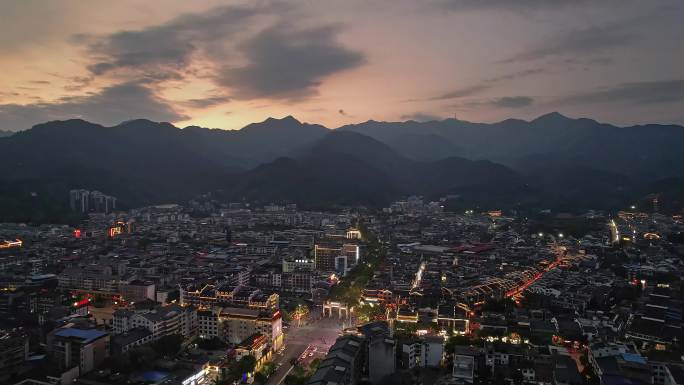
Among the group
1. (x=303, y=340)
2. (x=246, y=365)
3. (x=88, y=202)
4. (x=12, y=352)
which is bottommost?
(x=303, y=340)

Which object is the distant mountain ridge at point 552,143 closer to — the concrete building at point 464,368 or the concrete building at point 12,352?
the concrete building at point 464,368

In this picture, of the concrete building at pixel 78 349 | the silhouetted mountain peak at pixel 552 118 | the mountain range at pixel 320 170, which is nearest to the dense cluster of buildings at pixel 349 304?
the concrete building at pixel 78 349

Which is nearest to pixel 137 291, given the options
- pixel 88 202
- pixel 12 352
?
pixel 12 352

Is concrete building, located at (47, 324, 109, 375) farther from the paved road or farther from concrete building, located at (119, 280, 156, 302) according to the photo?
concrete building, located at (119, 280, 156, 302)

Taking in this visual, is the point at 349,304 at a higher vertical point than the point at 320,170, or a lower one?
lower

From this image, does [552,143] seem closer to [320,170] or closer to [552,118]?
[552,118]

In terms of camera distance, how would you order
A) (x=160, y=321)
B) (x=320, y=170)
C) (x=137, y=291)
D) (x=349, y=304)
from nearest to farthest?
(x=160, y=321) < (x=349, y=304) < (x=137, y=291) < (x=320, y=170)

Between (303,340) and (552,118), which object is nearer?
(303,340)
